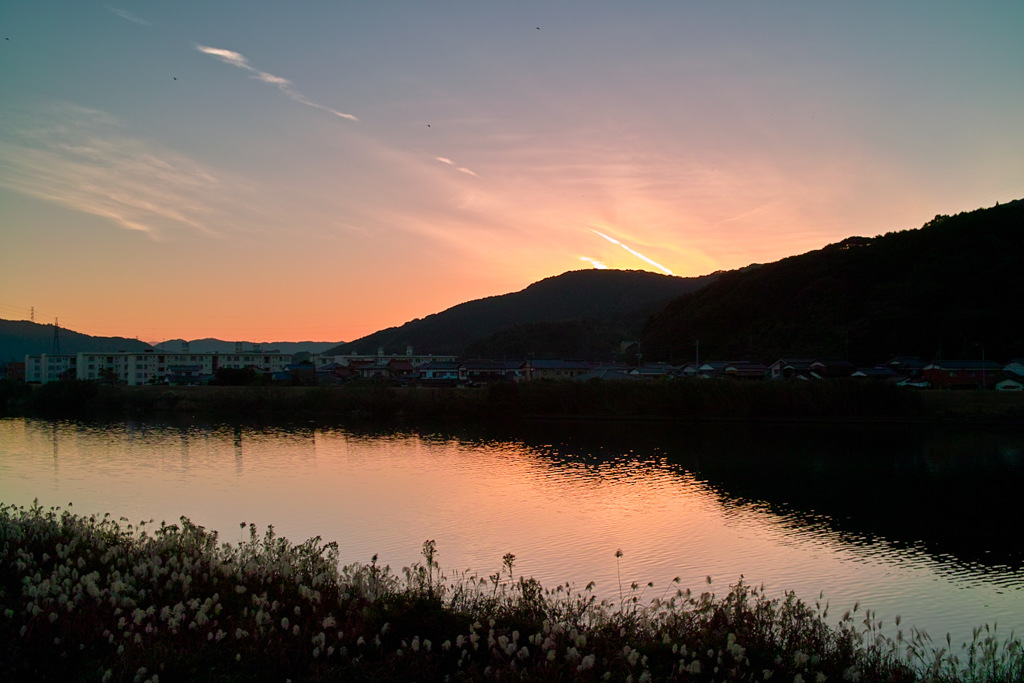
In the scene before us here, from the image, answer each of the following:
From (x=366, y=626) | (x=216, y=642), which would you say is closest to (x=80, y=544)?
(x=216, y=642)

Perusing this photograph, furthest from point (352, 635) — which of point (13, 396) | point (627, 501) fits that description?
point (13, 396)

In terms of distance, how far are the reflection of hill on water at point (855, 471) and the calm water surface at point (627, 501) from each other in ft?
0.30

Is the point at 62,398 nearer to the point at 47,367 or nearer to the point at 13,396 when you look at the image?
the point at 13,396

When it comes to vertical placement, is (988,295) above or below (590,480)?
above

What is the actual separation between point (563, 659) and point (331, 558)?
306cm

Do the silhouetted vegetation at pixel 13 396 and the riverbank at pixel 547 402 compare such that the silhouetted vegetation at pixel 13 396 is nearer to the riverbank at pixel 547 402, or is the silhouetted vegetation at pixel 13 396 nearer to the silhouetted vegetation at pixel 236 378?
the riverbank at pixel 547 402

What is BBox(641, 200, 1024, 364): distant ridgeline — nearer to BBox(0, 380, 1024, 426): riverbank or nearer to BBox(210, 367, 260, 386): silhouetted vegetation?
BBox(0, 380, 1024, 426): riverbank

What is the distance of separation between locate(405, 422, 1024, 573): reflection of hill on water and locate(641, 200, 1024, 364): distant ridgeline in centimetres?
2476

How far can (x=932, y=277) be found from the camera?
5944cm

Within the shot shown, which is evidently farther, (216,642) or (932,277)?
(932,277)

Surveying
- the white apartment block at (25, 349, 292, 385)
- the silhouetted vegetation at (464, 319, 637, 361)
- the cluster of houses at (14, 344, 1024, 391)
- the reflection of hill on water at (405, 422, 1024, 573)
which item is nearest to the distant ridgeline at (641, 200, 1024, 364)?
the cluster of houses at (14, 344, 1024, 391)

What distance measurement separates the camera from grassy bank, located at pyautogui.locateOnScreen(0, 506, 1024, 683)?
15.9 feet

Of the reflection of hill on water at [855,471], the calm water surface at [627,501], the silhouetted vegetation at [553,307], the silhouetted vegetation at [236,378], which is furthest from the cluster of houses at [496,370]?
the silhouetted vegetation at [553,307]

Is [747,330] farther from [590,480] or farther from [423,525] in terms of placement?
[423,525]
